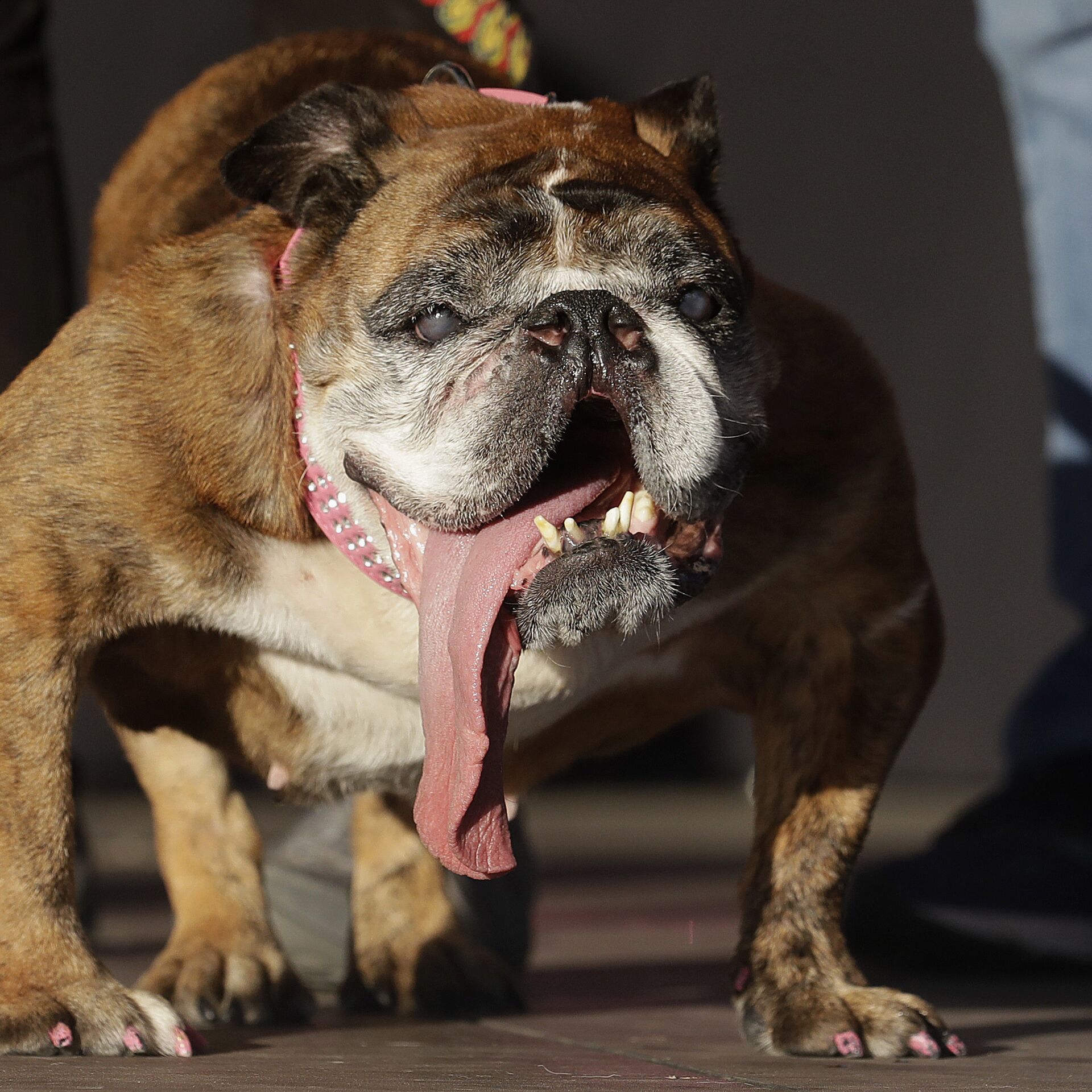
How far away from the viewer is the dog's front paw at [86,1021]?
2.27 m

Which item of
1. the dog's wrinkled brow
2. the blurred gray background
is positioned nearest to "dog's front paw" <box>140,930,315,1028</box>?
the dog's wrinkled brow

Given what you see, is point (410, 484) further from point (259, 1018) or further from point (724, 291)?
point (259, 1018)

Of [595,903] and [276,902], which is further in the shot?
[595,903]

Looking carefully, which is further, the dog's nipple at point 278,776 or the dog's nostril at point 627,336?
the dog's nipple at point 278,776

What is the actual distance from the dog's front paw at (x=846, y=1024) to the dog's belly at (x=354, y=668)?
531 millimetres

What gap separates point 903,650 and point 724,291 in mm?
718

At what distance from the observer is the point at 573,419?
8.34 feet

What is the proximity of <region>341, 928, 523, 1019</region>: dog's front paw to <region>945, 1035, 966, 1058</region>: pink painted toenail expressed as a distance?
2.73 ft

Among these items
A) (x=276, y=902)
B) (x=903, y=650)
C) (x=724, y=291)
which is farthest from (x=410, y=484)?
(x=276, y=902)

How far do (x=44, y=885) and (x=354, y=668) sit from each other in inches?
23.3

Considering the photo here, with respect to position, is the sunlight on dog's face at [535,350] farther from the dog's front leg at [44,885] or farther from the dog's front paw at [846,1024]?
the dog's front paw at [846,1024]

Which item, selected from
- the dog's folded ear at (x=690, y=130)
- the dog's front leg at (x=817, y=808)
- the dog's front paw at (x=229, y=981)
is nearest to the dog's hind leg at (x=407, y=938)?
the dog's front paw at (x=229, y=981)

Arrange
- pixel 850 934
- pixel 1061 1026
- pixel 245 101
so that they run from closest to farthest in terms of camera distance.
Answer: pixel 1061 1026 → pixel 245 101 → pixel 850 934

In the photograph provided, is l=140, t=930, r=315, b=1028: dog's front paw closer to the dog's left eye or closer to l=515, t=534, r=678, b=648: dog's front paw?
l=515, t=534, r=678, b=648: dog's front paw
